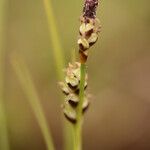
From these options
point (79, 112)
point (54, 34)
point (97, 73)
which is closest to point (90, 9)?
point (79, 112)

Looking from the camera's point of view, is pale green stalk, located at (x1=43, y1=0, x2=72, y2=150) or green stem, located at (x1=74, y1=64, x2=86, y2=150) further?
pale green stalk, located at (x1=43, y1=0, x2=72, y2=150)

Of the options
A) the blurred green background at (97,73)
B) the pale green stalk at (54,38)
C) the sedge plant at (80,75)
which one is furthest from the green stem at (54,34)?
the blurred green background at (97,73)

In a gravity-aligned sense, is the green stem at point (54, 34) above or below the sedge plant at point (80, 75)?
above

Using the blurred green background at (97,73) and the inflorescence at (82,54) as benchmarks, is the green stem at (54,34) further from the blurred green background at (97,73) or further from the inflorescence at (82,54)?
the blurred green background at (97,73)

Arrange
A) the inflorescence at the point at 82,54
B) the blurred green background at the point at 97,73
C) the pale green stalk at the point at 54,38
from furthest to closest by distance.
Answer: the blurred green background at the point at 97,73 → the pale green stalk at the point at 54,38 → the inflorescence at the point at 82,54

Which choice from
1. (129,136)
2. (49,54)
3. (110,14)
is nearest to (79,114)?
(129,136)

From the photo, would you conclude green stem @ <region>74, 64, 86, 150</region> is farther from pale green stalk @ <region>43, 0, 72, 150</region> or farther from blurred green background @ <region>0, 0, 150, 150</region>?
blurred green background @ <region>0, 0, 150, 150</region>

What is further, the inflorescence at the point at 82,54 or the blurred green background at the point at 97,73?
the blurred green background at the point at 97,73

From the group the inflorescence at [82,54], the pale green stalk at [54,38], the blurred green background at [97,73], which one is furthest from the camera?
the blurred green background at [97,73]

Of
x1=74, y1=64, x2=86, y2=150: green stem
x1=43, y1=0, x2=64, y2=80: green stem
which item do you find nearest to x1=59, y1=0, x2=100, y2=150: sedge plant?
x1=74, y1=64, x2=86, y2=150: green stem
